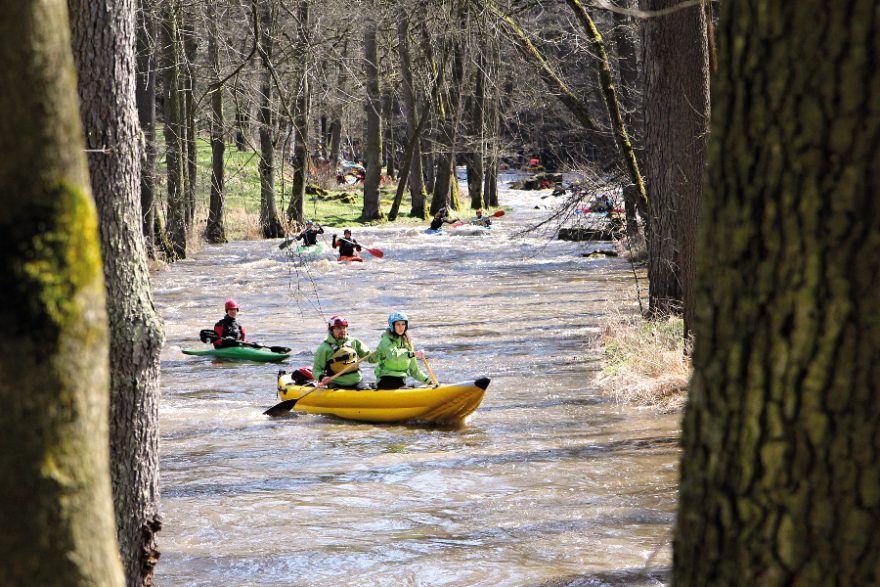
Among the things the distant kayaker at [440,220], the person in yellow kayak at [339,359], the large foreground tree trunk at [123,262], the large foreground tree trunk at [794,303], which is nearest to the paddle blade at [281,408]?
the person in yellow kayak at [339,359]

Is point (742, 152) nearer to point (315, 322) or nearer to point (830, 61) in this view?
point (830, 61)

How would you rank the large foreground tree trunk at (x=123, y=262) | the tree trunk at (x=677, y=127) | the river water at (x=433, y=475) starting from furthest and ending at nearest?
1. the tree trunk at (x=677, y=127)
2. the river water at (x=433, y=475)
3. the large foreground tree trunk at (x=123, y=262)

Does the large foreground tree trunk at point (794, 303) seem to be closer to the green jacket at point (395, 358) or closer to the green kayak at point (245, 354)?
the green jacket at point (395, 358)

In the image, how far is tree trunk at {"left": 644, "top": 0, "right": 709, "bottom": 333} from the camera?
36.7 feet

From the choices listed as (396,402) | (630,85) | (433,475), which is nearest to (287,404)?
(396,402)

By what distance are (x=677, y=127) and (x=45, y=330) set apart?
10521 mm

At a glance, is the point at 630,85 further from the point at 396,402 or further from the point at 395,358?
the point at 396,402

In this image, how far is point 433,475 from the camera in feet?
29.9

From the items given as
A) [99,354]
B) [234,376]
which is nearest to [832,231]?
[99,354]

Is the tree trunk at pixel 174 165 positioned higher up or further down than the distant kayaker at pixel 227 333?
higher up

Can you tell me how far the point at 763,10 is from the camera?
2.08 m

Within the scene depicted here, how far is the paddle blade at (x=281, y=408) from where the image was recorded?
11.4 meters

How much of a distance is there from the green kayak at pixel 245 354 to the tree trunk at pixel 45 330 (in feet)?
42.0

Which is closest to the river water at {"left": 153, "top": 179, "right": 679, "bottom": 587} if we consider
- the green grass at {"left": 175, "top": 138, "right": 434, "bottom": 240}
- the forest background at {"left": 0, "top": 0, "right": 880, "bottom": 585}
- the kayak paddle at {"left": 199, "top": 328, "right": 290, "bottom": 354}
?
the kayak paddle at {"left": 199, "top": 328, "right": 290, "bottom": 354}
